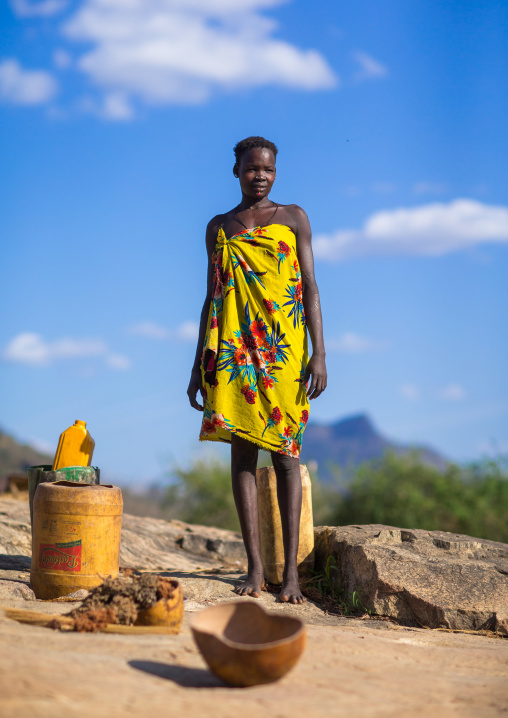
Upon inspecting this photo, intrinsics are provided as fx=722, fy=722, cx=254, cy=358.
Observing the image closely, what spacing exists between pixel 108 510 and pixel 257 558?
0.92 meters

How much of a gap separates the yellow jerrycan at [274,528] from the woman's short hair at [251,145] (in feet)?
6.44

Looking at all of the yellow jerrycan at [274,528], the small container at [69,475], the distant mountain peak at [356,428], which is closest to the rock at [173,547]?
the yellow jerrycan at [274,528]

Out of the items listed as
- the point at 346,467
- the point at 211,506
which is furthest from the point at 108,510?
the point at 346,467

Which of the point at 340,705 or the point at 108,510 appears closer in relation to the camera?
the point at 340,705

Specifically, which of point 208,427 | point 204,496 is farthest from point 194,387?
point 204,496

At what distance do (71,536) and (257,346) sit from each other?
1446 millimetres

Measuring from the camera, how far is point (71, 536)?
3750 mm

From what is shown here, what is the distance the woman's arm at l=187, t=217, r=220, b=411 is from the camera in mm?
4398

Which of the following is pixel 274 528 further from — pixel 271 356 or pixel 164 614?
pixel 164 614

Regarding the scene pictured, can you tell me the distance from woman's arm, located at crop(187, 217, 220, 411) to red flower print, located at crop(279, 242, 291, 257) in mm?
467

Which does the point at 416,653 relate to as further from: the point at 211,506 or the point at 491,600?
the point at 211,506

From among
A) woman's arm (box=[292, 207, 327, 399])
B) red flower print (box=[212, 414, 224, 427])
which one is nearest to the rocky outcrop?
red flower print (box=[212, 414, 224, 427])

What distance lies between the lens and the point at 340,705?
2064 mm

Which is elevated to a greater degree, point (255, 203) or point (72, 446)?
point (255, 203)
